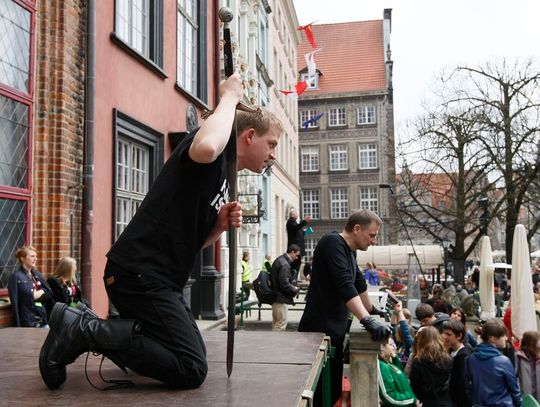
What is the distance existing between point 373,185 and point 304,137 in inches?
297

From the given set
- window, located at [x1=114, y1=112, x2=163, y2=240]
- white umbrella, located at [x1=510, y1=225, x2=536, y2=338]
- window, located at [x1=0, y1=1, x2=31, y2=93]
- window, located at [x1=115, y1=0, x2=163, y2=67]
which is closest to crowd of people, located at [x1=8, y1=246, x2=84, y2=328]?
window, located at [x1=0, y1=1, x2=31, y2=93]

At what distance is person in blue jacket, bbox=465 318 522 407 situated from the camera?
5359 millimetres

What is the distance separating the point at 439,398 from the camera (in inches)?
222

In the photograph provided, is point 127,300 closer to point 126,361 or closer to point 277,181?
point 126,361

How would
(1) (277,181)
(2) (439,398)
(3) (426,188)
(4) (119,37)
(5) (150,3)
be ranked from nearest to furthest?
(2) (439,398) < (4) (119,37) < (5) (150,3) < (3) (426,188) < (1) (277,181)

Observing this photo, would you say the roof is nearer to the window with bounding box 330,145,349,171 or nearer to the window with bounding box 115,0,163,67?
the window with bounding box 330,145,349,171

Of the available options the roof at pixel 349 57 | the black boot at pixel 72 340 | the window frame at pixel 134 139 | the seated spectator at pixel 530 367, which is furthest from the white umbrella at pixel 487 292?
the roof at pixel 349 57

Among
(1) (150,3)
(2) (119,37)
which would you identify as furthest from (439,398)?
(1) (150,3)

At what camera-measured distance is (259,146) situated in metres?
2.80

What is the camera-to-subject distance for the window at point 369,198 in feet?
165

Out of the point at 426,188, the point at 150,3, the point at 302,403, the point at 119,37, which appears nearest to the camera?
the point at 302,403

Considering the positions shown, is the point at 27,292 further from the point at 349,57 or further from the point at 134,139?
the point at 349,57

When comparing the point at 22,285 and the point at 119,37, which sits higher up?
the point at 119,37

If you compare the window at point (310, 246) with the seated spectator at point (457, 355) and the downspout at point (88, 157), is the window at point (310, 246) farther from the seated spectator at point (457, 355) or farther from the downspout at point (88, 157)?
the seated spectator at point (457, 355)
